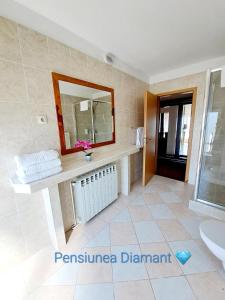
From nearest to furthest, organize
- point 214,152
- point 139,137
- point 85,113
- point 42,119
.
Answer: point 42,119
point 85,113
point 214,152
point 139,137

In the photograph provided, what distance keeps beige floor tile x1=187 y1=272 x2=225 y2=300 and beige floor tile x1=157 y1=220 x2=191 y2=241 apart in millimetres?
376

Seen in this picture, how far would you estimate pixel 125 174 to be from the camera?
7.64 feet

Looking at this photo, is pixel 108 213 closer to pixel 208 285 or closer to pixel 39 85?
pixel 208 285

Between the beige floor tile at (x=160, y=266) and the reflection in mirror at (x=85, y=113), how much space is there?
1367mm

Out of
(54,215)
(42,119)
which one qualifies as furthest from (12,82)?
(54,215)

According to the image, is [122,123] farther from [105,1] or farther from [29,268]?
[29,268]

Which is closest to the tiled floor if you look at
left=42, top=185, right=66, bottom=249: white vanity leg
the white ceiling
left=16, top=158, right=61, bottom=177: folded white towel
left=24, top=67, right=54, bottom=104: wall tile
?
left=42, top=185, right=66, bottom=249: white vanity leg

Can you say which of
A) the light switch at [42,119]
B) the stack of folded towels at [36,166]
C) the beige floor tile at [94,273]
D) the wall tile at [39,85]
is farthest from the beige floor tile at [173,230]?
the wall tile at [39,85]

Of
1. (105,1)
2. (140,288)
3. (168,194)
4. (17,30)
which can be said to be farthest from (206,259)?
(17,30)

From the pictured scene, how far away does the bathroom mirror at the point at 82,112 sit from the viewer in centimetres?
142

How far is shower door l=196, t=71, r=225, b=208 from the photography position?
1893 millimetres

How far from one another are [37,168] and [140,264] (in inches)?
50.0

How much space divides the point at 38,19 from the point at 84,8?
1.34 ft

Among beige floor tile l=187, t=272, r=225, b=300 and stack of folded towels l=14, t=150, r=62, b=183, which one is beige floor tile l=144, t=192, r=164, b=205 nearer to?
beige floor tile l=187, t=272, r=225, b=300
